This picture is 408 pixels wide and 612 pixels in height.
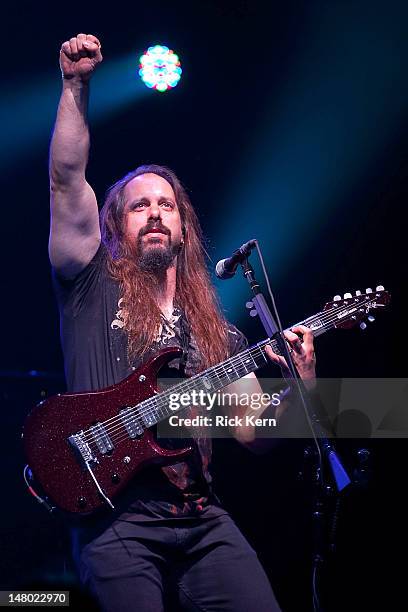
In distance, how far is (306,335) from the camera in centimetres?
298

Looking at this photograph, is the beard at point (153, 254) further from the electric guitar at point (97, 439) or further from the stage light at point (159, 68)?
the stage light at point (159, 68)

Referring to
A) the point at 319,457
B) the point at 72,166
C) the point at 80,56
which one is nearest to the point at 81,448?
the point at 319,457

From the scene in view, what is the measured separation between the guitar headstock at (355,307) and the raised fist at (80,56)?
1.59 meters

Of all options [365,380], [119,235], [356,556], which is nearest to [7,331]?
[119,235]

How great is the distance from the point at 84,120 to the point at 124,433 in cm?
133

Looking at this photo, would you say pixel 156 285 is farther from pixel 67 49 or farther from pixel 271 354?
pixel 67 49

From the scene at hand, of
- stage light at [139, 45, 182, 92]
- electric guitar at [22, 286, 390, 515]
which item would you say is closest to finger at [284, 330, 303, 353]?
electric guitar at [22, 286, 390, 515]

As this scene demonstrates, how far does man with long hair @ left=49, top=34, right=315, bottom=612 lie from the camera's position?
254cm

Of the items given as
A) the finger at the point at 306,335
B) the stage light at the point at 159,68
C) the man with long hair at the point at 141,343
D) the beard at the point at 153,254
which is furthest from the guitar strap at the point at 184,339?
the stage light at the point at 159,68

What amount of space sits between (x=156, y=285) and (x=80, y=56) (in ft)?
3.79

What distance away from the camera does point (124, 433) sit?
105 inches

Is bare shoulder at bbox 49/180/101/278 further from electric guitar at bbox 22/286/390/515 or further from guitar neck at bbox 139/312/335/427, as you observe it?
guitar neck at bbox 139/312/335/427

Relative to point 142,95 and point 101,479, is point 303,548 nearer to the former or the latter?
point 101,479

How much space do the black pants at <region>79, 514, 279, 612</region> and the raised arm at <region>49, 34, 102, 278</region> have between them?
1.19 m
